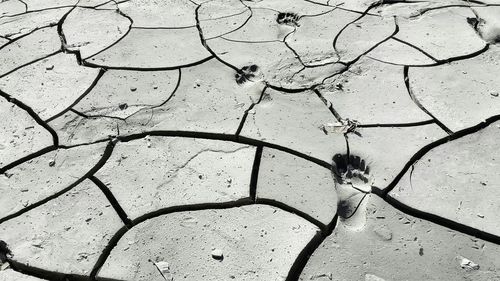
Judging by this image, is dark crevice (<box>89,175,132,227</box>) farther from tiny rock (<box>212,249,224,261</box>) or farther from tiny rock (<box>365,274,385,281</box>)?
tiny rock (<box>365,274,385,281</box>)

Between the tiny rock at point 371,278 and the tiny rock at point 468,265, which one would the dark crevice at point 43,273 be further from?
the tiny rock at point 468,265

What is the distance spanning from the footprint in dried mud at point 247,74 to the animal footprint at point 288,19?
502 mm

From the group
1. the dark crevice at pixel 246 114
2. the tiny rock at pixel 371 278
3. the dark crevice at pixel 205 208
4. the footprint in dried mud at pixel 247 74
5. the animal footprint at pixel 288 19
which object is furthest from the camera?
the animal footprint at pixel 288 19

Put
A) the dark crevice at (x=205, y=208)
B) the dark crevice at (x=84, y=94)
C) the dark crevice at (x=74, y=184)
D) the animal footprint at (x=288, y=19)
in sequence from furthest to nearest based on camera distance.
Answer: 1. the animal footprint at (x=288, y=19)
2. the dark crevice at (x=84, y=94)
3. the dark crevice at (x=74, y=184)
4. the dark crevice at (x=205, y=208)

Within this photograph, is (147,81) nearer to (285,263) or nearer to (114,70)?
(114,70)

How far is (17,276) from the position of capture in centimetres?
132

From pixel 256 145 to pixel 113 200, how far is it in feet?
1.91

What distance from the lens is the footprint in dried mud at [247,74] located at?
6.72 ft

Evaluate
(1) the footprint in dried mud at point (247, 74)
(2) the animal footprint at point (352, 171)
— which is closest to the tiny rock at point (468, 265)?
(2) the animal footprint at point (352, 171)

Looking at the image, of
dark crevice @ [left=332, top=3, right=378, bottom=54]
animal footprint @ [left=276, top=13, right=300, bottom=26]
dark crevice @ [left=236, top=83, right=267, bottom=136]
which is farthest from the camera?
animal footprint @ [left=276, top=13, right=300, bottom=26]

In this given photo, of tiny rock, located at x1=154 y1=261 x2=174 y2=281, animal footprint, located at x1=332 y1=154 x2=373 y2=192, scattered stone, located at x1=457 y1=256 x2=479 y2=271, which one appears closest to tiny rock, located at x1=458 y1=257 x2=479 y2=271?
scattered stone, located at x1=457 y1=256 x2=479 y2=271

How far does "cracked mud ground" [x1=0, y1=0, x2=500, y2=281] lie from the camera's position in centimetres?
135

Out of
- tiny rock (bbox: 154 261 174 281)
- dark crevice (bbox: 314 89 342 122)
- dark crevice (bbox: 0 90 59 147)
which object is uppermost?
dark crevice (bbox: 314 89 342 122)

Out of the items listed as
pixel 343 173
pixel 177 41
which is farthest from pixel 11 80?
pixel 343 173
